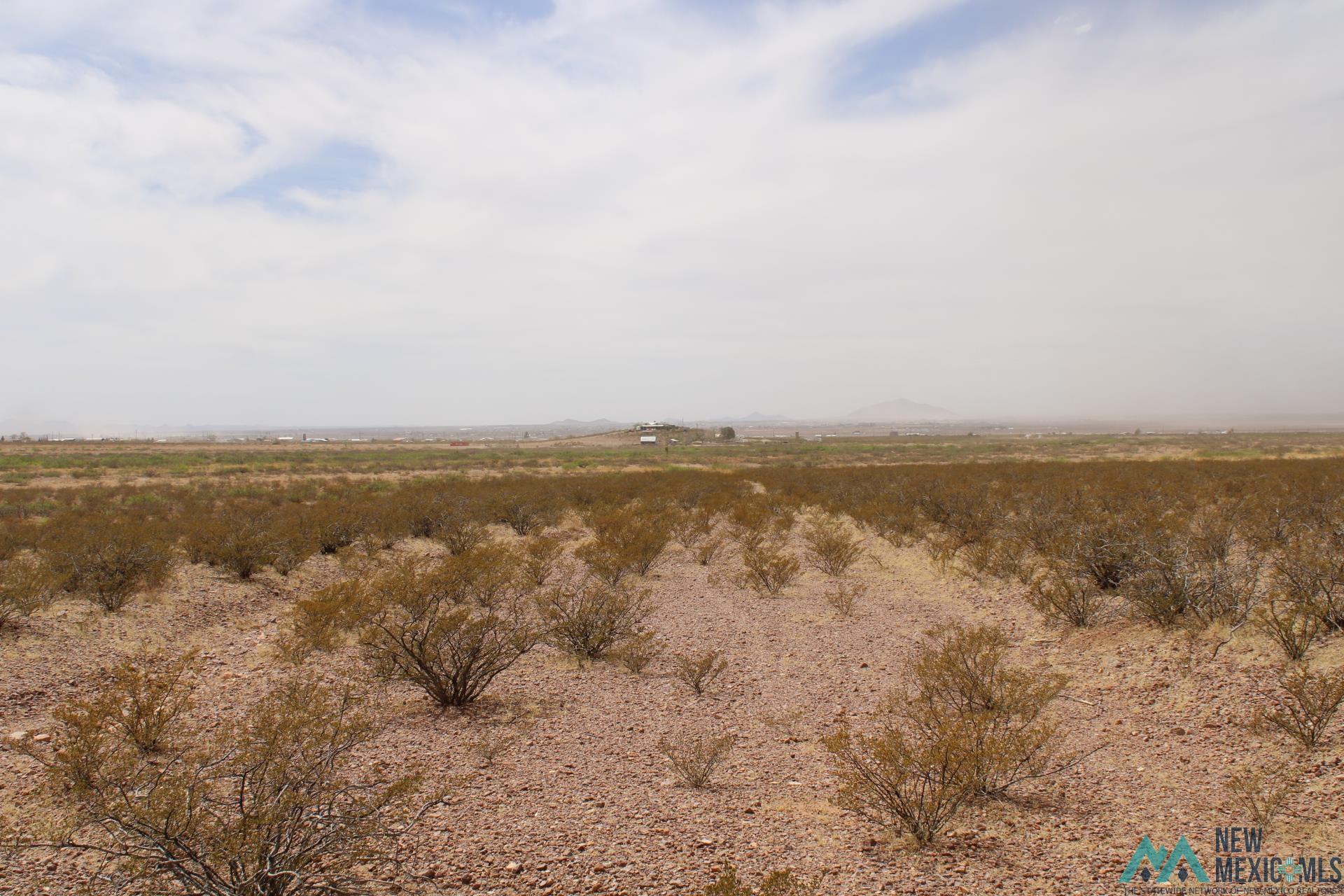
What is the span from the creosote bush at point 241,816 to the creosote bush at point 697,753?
219 cm

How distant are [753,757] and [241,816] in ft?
13.6

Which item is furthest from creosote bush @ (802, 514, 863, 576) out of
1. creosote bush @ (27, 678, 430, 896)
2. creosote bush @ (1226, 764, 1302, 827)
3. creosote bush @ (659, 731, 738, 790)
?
creosote bush @ (27, 678, 430, 896)

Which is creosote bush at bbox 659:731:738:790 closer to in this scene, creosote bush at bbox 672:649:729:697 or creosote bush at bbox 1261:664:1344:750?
creosote bush at bbox 672:649:729:697

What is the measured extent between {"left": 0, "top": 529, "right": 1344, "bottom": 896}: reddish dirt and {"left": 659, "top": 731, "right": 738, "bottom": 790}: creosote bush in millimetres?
159

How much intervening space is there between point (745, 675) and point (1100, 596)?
6.04 meters

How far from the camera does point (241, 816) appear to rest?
4.72m

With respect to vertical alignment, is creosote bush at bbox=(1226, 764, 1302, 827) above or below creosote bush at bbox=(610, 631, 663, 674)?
above

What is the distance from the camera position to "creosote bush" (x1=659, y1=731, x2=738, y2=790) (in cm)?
570

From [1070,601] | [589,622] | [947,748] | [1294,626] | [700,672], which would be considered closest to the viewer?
[947,748]

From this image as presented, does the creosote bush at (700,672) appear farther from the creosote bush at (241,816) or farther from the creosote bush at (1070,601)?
the creosote bush at (1070,601)

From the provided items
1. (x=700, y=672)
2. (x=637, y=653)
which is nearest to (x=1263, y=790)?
(x=700, y=672)

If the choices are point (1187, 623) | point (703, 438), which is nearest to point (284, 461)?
point (703, 438)

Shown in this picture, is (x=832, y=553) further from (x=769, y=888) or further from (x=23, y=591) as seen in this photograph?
(x=23, y=591)
